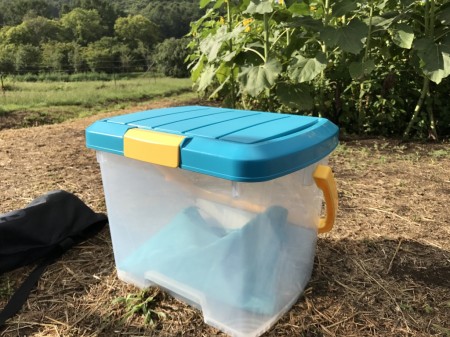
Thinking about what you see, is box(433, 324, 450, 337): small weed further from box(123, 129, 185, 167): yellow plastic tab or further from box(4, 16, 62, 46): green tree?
box(4, 16, 62, 46): green tree

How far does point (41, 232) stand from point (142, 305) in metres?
0.53

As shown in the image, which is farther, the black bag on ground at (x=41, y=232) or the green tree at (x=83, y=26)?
the green tree at (x=83, y=26)

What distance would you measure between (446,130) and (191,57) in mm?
2324

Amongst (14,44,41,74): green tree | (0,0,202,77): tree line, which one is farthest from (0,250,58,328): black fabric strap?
(14,44,41,74): green tree

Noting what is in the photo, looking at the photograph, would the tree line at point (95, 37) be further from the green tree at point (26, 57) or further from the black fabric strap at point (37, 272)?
the black fabric strap at point (37, 272)

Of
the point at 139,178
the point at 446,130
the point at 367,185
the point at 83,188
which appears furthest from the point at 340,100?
the point at 139,178

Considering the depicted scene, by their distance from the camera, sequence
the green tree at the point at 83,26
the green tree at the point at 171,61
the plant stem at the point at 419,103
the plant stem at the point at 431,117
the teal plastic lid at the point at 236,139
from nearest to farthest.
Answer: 1. the teal plastic lid at the point at 236,139
2. the plant stem at the point at 419,103
3. the plant stem at the point at 431,117
4. the green tree at the point at 171,61
5. the green tree at the point at 83,26

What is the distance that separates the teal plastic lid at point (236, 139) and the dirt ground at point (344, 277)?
1.56 ft

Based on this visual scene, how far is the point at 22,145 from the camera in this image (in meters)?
2.85

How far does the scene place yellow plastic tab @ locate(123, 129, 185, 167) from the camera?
861 millimetres


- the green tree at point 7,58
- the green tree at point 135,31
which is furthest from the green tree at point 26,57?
the green tree at point 135,31

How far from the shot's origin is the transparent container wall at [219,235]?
88 centimetres

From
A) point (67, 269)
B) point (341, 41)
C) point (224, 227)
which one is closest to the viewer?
point (224, 227)

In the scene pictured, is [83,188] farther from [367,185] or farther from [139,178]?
[367,185]
